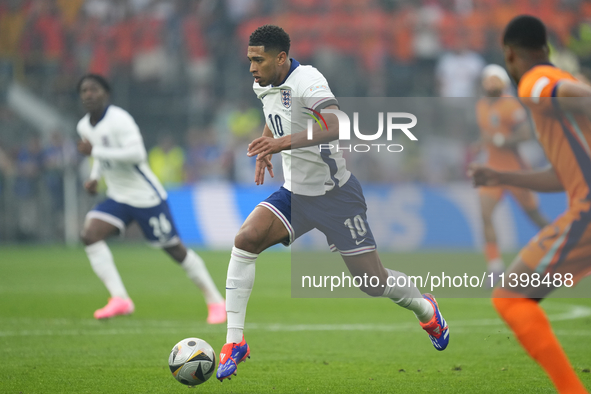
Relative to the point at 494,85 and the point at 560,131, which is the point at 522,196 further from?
the point at 560,131

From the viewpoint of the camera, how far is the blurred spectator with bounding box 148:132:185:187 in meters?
20.2

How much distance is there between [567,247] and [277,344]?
368 centimetres

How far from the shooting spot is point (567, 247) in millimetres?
4121

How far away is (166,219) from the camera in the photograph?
28.6 ft

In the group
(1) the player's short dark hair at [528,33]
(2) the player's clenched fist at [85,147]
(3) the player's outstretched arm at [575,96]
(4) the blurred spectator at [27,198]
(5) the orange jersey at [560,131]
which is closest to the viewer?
(3) the player's outstretched arm at [575,96]

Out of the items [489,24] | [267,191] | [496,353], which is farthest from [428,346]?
[489,24]

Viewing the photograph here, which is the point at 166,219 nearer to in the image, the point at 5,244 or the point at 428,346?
the point at 428,346

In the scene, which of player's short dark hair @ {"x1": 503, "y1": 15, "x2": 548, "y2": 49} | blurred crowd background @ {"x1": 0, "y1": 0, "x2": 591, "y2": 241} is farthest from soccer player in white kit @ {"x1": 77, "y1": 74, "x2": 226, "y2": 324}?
blurred crowd background @ {"x1": 0, "y1": 0, "x2": 591, "y2": 241}

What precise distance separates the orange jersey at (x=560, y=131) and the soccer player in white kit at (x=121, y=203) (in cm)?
515

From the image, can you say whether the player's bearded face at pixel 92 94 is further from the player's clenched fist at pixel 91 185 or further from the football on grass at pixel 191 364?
the football on grass at pixel 191 364

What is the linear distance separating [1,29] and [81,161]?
6388 millimetres

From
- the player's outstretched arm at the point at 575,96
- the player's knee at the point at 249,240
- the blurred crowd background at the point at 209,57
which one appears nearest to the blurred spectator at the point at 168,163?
the blurred crowd background at the point at 209,57

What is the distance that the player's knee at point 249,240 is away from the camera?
219 inches

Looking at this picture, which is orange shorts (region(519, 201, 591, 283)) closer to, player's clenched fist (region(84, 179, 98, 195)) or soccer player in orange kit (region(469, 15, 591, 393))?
soccer player in orange kit (region(469, 15, 591, 393))
